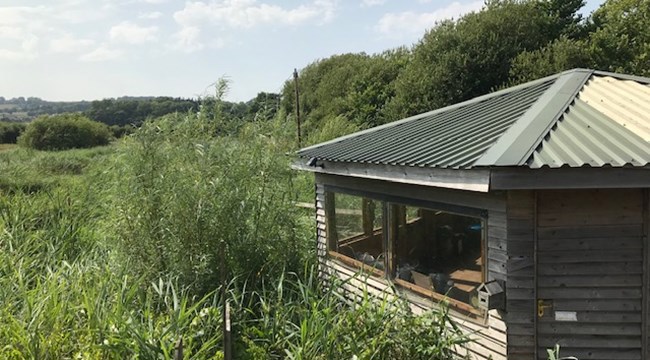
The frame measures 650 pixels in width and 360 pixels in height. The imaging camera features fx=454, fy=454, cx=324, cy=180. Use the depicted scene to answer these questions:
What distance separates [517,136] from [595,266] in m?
1.29

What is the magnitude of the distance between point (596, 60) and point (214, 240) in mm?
14276

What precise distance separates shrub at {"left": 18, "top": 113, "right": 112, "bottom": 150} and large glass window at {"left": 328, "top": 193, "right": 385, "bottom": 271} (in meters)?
31.2

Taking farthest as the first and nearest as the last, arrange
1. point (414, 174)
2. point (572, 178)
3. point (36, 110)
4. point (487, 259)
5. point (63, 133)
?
point (36, 110) → point (63, 133) → point (414, 174) → point (487, 259) → point (572, 178)

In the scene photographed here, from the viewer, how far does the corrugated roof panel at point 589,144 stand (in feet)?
11.4

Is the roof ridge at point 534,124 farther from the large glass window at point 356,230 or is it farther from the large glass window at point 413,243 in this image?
the large glass window at point 356,230

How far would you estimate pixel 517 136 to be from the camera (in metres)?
4.04

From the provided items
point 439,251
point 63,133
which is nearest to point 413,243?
point 439,251

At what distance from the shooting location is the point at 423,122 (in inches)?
252

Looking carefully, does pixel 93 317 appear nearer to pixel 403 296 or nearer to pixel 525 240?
pixel 403 296

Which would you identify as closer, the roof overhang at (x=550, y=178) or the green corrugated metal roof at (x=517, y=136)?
the roof overhang at (x=550, y=178)

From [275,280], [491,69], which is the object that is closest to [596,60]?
[491,69]

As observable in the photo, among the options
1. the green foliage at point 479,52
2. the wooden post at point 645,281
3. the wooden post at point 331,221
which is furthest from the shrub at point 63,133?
the wooden post at point 645,281

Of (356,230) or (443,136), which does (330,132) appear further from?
(443,136)

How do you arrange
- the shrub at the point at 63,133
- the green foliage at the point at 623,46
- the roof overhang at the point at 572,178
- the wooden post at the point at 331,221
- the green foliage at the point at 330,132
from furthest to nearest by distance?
the shrub at the point at 63,133 → the green foliage at the point at 623,46 → the green foliage at the point at 330,132 → the wooden post at the point at 331,221 → the roof overhang at the point at 572,178
